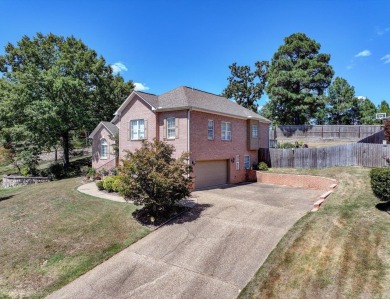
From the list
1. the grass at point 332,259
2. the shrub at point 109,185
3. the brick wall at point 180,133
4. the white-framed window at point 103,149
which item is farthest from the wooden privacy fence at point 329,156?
the white-framed window at point 103,149

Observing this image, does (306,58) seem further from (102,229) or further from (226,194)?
(102,229)

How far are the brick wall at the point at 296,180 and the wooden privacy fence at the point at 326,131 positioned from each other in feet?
63.7

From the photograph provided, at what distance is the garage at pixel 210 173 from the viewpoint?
19094 millimetres

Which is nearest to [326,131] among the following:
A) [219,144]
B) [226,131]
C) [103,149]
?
[226,131]

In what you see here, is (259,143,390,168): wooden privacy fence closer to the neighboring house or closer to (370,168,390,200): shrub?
the neighboring house

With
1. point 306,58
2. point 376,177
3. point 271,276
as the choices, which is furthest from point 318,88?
point 271,276

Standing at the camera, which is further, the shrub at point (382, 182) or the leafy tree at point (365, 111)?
the leafy tree at point (365, 111)

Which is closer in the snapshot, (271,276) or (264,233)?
(271,276)

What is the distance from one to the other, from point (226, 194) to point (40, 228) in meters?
11.0

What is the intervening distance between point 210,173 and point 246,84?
1347 inches

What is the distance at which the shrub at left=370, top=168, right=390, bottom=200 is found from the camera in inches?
422

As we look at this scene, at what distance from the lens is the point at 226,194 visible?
56.7 ft

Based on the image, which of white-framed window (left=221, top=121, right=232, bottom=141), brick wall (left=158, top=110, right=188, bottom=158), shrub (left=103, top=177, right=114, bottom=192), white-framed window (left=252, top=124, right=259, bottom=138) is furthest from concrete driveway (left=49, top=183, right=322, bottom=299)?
white-framed window (left=252, top=124, right=259, bottom=138)

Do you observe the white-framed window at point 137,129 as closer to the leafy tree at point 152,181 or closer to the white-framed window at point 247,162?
the leafy tree at point 152,181
